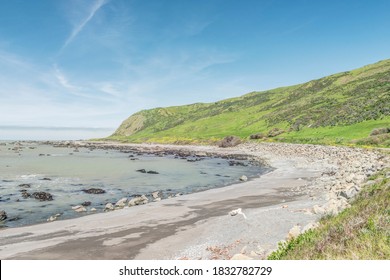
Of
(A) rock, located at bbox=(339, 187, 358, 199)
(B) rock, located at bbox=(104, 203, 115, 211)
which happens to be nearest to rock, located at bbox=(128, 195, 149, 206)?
(B) rock, located at bbox=(104, 203, 115, 211)

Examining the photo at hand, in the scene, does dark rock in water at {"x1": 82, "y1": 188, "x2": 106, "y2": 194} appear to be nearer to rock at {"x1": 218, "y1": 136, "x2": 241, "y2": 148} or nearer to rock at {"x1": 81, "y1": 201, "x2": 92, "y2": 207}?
rock at {"x1": 81, "y1": 201, "x2": 92, "y2": 207}

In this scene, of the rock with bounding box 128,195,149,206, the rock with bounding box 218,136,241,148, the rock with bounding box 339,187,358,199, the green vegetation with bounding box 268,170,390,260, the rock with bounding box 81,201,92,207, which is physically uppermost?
the green vegetation with bounding box 268,170,390,260

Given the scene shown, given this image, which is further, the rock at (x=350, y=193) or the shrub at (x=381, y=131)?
the shrub at (x=381, y=131)

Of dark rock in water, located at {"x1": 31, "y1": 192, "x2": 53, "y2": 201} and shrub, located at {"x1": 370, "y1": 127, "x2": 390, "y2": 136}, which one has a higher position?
dark rock in water, located at {"x1": 31, "y1": 192, "x2": 53, "y2": 201}

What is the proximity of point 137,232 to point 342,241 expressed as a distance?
1173 centimetres

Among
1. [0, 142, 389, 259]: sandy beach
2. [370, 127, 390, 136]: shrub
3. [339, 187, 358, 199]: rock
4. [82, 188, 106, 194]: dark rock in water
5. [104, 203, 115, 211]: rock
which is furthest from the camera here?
[370, 127, 390, 136]: shrub

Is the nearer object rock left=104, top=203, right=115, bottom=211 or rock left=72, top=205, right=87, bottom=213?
rock left=72, top=205, right=87, bottom=213

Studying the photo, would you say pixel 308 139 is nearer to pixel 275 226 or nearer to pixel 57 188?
pixel 57 188

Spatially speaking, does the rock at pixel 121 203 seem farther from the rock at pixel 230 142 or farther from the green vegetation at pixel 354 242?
the rock at pixel 230 142

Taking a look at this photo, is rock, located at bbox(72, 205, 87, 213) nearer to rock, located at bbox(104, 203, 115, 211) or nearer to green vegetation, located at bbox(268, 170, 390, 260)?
rock, located at bbox(104, 203, 115, 211)

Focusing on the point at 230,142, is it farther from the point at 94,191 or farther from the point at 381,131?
the point at 94,191

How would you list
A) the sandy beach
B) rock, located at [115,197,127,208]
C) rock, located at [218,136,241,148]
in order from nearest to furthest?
the sandy beach
rock, located at [115,197,127,208]
rock, located at [218,136,241,148]

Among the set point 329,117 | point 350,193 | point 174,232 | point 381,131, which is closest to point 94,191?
point 174,232

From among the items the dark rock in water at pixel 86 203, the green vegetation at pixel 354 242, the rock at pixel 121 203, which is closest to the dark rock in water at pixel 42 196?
the dark rock in water at pixel 86 203
